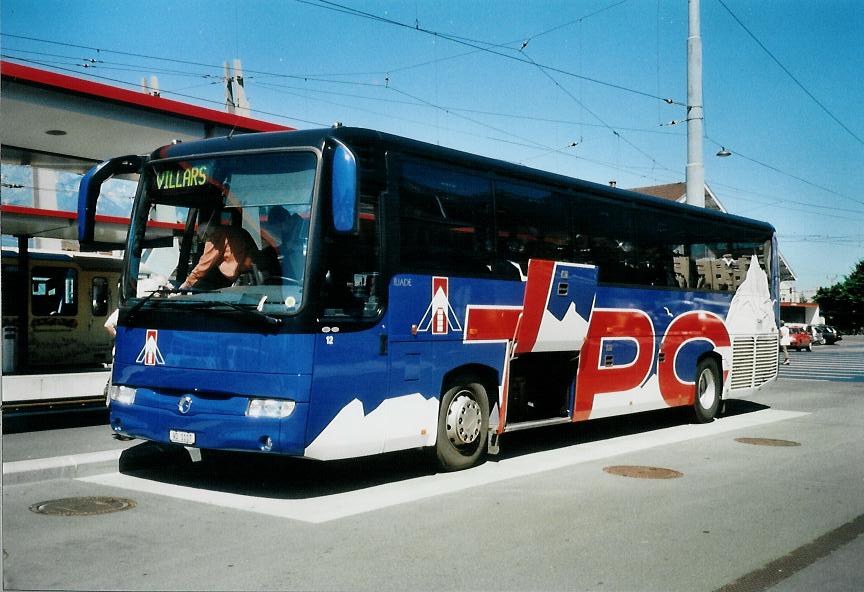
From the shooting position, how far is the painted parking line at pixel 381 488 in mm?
7547

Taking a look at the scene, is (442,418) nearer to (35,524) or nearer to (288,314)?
(288,314)

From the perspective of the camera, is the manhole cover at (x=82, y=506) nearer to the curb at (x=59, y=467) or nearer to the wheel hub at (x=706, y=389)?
the curb at (x=59, y=467)

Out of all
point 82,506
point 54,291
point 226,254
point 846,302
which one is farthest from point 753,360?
point 846,302

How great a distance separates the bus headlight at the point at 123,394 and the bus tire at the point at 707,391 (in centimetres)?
976

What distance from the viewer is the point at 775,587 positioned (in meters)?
5.51

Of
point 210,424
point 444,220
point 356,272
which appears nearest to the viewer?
point 210,424

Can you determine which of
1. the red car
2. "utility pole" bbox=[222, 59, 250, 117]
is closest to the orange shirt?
"utility pole" bbox=[222, 59, 250, 117]

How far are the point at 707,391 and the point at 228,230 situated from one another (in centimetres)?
1012

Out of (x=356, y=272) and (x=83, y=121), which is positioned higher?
(x=83, y=121)

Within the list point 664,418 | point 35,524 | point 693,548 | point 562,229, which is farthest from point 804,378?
point 35,524

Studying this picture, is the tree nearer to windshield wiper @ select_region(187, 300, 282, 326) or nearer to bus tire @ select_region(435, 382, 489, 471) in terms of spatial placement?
bus tire @ select_region(435, 382, 489, 471)

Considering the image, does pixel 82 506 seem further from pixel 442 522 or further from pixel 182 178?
pixel 182 178

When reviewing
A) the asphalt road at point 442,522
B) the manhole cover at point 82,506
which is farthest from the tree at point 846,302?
the manhole cover at point 82,506

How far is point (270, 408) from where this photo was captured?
25.3 ft
